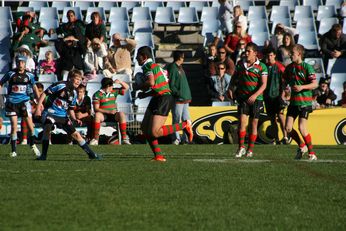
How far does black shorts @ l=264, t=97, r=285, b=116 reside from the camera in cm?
2047

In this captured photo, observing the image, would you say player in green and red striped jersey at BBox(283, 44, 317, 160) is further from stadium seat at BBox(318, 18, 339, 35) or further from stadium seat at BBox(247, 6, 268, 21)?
stadium seat at BBox(318, 18, 339, 35)

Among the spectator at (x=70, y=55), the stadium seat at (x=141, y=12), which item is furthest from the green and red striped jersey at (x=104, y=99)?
the stadium seat at (x=141, y=12)

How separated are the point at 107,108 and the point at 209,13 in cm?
600

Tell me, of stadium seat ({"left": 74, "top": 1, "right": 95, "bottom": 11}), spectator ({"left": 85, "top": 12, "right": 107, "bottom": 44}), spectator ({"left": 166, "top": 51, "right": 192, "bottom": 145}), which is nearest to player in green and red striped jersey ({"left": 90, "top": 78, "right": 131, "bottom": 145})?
spectator ({"left": 166, "top": 51, "right": 192, "bottom": 145})

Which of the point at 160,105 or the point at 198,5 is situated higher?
the point at 198,5

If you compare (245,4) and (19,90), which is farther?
(245,4)

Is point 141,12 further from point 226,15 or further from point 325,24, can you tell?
point 325,24

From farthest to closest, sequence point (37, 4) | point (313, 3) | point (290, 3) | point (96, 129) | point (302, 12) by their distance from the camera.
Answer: point (290, 3), point (313, 3), point (37, 4), point (302, 12), point (96, 129)

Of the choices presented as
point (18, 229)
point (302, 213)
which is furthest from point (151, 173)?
point (18, 229)

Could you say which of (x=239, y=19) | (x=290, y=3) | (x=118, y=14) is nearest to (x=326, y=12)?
(x=290, y=3)

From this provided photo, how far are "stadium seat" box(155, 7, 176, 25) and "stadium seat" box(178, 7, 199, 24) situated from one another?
232mm

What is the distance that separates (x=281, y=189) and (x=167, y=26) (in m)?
17.2

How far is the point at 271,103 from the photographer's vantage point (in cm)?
2048

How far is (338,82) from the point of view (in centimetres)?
2414
